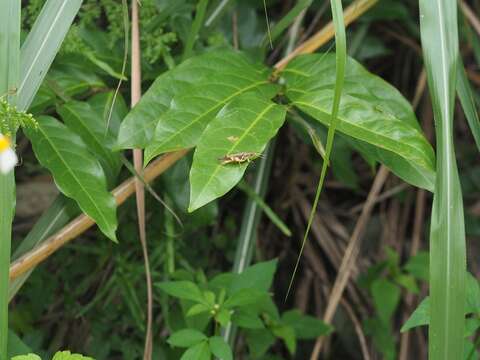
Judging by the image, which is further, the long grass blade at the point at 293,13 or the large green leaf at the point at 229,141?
the long grass blade at the point at 293,13

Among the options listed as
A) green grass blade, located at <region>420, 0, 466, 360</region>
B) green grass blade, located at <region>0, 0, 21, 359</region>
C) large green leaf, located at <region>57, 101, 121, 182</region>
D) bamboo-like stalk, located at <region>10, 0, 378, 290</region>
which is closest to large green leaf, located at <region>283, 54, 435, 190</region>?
green grass blade, located at <region>420, 0, 466, 360</region>

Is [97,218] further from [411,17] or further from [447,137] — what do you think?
[411,17]

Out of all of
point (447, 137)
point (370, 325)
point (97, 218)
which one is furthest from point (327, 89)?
point (370, 325)

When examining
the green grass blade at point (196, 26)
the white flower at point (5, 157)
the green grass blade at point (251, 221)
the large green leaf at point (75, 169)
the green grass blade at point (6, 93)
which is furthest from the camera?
the green grass blade at point (251, 221)

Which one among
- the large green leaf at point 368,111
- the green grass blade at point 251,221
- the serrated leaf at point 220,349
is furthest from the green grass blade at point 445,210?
the green grass blade at point 251,221

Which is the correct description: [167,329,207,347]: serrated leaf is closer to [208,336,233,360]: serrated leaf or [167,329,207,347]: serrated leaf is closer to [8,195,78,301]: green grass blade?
[208,336,233,360]: serrated leaf

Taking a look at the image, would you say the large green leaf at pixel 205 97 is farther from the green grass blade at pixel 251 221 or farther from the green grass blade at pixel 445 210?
the green grass blade at pixel 251 221
